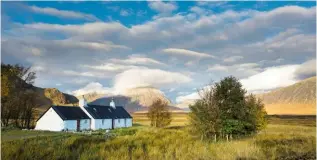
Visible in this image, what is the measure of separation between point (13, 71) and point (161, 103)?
29.7 metres

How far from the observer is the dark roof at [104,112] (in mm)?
66144

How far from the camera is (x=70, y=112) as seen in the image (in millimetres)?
59312

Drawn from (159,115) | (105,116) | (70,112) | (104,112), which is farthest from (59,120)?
(159,115)

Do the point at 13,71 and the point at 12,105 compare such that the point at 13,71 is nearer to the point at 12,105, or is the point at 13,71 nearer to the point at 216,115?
the point at 12,105

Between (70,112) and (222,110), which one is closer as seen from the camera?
(222,110)

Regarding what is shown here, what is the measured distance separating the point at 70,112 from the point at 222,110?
122 ft

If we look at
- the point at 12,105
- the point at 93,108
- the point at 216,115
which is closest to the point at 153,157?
the point at 216,115

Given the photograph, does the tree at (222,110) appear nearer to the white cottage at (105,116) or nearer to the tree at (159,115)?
the tree at (159,115)

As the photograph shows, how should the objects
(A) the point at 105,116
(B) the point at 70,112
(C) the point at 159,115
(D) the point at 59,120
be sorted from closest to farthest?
(D) the point at 59,120
(B) the point at 70,112
(C) the point at 159,115
(A) the point at 105,116

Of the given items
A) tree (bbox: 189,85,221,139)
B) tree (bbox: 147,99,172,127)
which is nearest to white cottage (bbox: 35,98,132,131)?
tree (bbox: 147,99,172,127)

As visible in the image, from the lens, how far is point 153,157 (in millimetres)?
17875

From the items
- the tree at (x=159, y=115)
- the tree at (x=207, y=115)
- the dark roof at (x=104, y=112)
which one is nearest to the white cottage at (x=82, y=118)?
the dark roof at (x=104, y=112)

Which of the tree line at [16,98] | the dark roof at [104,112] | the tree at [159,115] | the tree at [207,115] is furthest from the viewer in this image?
the dark roof at [104,112]

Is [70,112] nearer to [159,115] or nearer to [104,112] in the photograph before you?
[104,112]
